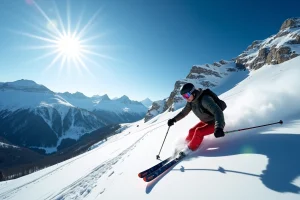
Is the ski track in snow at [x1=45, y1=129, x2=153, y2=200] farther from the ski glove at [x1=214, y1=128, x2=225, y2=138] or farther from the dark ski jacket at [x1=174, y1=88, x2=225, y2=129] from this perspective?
the ski glove at [x1=214, y1=128, x2=225, y2=138]

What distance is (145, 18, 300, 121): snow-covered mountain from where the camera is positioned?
10291 cm

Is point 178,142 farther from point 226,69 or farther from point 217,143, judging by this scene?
point 226,69

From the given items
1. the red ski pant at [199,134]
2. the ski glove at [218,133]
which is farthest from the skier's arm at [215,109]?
the red ski pant at [199,134]

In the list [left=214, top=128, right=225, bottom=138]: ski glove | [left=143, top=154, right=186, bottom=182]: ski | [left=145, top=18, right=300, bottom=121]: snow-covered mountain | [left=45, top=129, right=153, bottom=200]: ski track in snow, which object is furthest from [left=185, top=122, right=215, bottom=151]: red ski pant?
[left=145, top=18, right=300, bottom=121]: snow-covered mountain

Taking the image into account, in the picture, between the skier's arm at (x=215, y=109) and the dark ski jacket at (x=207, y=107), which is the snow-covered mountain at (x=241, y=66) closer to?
the dark ski jacket at (x=207, y=107)

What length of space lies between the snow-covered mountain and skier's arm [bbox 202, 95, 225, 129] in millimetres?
100995

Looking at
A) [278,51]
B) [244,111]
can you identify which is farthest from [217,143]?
[278,51]

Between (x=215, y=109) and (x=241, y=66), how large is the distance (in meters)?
168

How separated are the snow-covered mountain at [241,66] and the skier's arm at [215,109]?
101 metres

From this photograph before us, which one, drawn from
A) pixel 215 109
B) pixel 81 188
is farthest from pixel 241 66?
pixel 81 188

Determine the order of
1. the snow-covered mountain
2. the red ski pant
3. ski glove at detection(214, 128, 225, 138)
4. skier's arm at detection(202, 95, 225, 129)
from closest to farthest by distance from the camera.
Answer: ski glove at detection(214, 128, 225, 138) < skier's arm at detection(202, 95, 225, 129) < the red ski pant < the snow-covered mountain

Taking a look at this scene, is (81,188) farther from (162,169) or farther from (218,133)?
(218,133)

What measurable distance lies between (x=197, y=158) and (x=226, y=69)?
168636 millimetres

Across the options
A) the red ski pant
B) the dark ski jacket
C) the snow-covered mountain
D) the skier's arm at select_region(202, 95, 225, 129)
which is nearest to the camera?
the skier's arm at select_region(202, 95, 225, 129)
